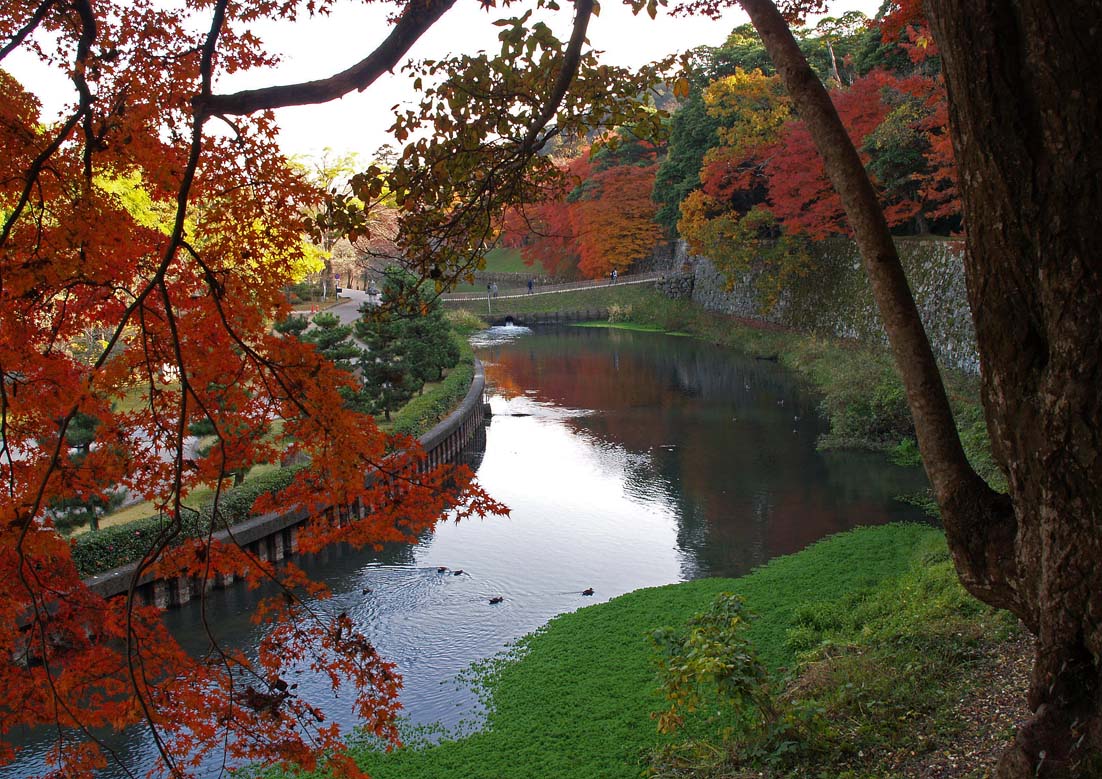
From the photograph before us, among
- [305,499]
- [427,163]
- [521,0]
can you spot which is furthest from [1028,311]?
[305,499]

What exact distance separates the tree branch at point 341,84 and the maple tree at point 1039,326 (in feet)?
6.01

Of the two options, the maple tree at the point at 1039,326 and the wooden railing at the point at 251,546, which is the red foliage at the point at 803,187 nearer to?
the wooden railing at the point at 251,546

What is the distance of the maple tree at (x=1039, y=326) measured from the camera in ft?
8.60

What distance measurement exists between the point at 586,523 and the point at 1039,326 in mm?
9803

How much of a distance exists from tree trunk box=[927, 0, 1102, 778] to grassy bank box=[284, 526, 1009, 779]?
1.93m

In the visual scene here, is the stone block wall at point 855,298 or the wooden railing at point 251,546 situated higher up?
the stone block wall at point 855,298

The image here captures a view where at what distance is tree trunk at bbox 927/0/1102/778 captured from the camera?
2615mm

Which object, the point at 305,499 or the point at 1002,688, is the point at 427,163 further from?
the point at 1002,688

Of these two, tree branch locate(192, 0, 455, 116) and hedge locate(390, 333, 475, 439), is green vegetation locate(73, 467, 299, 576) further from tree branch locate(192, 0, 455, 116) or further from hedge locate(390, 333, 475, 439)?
tree branch locate(192, 0, 455, 116)

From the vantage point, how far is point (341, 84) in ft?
11.0

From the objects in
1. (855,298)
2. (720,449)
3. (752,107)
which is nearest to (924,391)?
(720,449)

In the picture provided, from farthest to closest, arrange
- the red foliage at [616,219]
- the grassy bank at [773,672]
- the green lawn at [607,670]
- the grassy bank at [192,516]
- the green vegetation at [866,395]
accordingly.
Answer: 1. the red foliage at [616,219]
2. the green vegetation at [866,395]
3. the grassy bank at [192,516]
4. the green lawn at [607,670]
5. the grassy bank at [773,672]

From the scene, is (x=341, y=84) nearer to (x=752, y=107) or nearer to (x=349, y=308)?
(x=752, y=107)

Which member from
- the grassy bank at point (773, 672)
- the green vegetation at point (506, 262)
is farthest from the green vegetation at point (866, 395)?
the green vegetation at point (506, 262)
